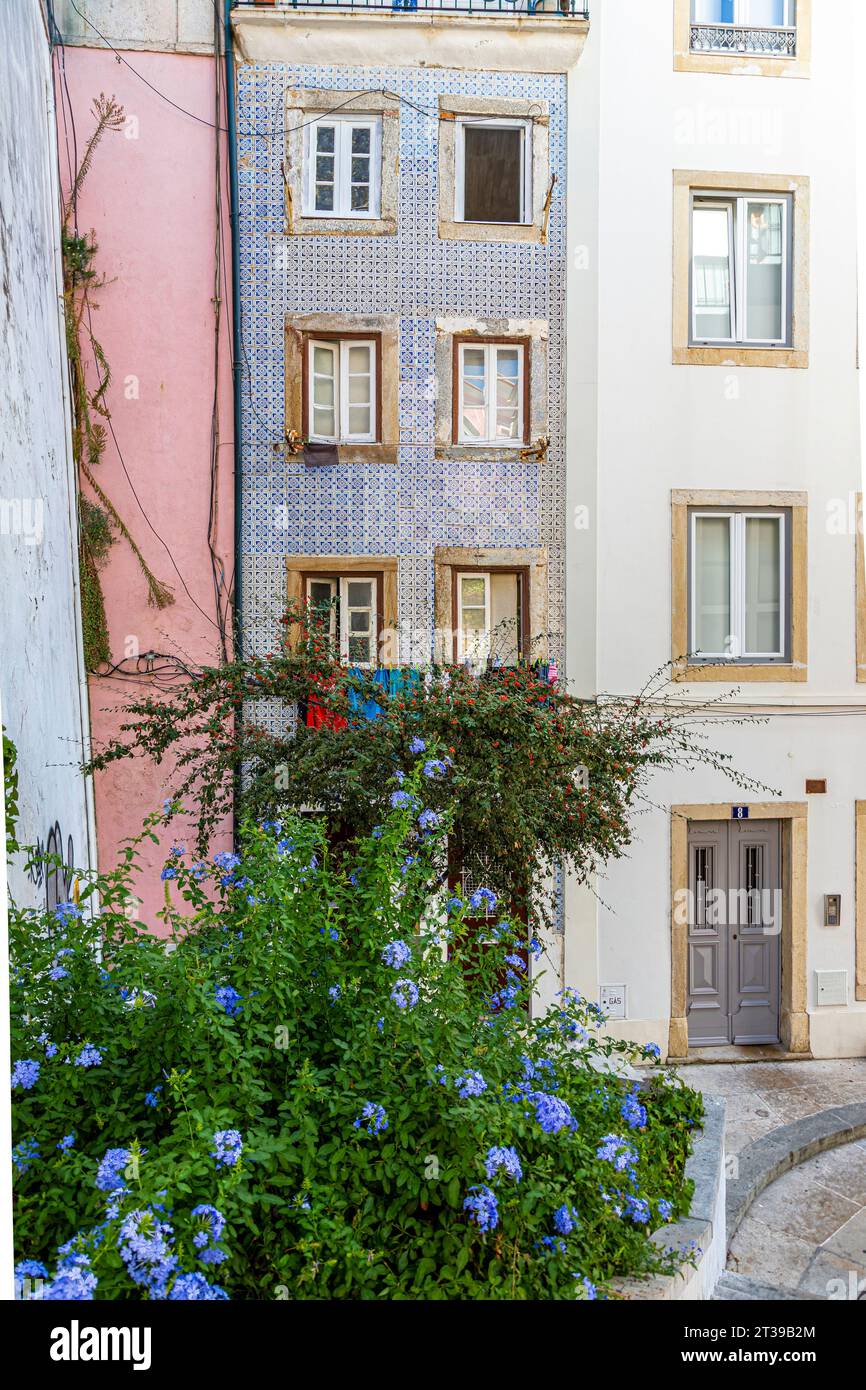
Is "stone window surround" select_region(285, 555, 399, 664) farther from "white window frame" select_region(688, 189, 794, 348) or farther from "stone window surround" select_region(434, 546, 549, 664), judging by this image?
"white window frame" select_region(688, 189, 794, 348)

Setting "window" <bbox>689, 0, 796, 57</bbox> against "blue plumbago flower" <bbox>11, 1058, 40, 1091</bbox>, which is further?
"window" <bbox>689, 0, 796, 57</bbox>

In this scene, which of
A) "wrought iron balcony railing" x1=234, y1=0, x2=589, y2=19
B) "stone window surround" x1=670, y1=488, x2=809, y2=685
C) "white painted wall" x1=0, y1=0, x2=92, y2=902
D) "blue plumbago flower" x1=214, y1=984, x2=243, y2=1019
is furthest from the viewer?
"stone window surround" x1=670, y1=488, x2=809, y2=685

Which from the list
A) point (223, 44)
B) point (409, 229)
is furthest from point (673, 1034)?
point (223, 44)

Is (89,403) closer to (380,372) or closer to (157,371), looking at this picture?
(157,371)

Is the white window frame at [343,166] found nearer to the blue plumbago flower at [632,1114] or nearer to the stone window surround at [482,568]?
the stone window surround at [482,568]

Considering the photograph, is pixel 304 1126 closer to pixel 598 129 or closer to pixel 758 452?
pixel 758 452

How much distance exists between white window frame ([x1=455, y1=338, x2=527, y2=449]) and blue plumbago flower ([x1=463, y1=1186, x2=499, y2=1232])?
6374 mm

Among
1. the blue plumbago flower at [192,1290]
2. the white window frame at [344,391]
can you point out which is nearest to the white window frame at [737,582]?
the white window frame at [344,391]

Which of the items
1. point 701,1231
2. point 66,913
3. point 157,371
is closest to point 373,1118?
point 66,913

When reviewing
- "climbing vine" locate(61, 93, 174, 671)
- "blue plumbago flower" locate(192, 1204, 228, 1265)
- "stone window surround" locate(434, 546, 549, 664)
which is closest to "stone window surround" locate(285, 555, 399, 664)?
"stone window surround" locate(434, 546, 549, 664)

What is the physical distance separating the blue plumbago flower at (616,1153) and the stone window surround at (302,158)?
6.92 metres

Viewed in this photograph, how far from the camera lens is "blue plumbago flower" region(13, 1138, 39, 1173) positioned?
78.2 inches

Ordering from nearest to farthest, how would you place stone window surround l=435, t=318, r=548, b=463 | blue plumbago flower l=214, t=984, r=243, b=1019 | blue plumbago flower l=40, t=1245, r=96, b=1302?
1. blue plumbago flower l=40, t=1245, r=96, b=1302
2. blue plumbago flower l=214, t=984, r=243, b=1019
3. stone window surround l=435, t=318, r=548, b=463

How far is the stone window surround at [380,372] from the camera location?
744 cm
